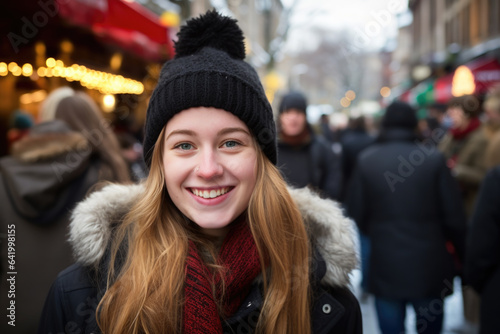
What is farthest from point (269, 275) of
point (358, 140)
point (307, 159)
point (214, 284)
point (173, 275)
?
point (358, 140)

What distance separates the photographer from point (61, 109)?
3.39 m

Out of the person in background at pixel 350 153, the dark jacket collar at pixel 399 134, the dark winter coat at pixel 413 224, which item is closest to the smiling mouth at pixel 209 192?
the dark winter coat at pixel 413 224

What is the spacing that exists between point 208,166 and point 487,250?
6.96ft

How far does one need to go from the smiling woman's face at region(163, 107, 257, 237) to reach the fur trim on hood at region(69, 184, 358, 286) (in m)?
0.28

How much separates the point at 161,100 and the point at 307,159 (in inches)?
125

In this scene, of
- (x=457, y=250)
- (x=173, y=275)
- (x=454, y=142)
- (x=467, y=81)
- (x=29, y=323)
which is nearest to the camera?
(x=173, y=275)

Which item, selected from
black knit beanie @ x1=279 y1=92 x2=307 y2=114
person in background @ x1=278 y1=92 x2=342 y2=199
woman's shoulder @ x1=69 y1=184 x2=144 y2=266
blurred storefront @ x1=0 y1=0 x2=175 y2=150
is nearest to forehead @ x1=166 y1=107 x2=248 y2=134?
woman's shoulder @ x1=69 y1=184 x2=144 y2=266

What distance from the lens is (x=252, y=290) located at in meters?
1.81

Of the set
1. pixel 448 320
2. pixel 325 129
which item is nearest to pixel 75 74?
pixel 448 320

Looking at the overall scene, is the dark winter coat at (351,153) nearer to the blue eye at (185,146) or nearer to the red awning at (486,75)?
the red awning at (486,75)

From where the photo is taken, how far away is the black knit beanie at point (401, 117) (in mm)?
4340

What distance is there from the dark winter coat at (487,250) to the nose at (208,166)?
1.98 metres

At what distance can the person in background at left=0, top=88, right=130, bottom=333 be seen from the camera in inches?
107

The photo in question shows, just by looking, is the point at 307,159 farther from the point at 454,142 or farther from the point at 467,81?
the point at 467,81
